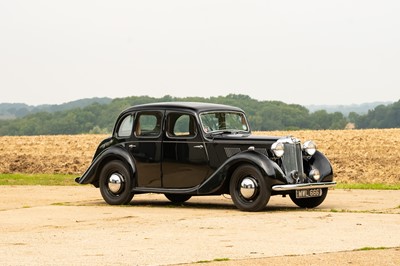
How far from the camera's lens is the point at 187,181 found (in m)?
17.3

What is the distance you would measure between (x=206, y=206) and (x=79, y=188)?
6.63 meters

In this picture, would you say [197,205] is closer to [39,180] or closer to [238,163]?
[238,163]

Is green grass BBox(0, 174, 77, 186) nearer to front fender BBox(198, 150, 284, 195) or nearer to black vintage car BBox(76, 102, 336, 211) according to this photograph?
black vintage car BBox(76, 102, 336, 211)

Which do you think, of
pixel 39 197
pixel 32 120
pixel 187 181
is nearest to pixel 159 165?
pixel 187 181

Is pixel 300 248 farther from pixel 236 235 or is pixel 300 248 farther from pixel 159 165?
pixel 159 165

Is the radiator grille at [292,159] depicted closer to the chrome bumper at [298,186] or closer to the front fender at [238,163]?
the chrome bumper at [298,186]

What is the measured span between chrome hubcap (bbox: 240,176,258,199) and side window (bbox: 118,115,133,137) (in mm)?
3261

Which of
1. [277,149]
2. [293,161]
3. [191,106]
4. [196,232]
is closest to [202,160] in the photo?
[191,106]

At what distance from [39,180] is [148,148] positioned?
33.9 feet

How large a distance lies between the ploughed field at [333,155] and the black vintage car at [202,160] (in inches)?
385

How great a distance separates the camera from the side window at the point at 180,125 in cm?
1741

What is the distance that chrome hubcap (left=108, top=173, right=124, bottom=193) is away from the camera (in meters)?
17.9

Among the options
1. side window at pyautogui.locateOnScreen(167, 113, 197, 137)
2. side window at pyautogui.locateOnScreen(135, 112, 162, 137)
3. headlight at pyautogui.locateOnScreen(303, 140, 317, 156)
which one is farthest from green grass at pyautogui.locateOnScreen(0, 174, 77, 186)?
headlight at pyautogui.locateOnScreen(303, 140, 317, 156)

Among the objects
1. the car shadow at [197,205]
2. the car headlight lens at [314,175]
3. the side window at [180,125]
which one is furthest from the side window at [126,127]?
the car headlight lens at [314,175]
